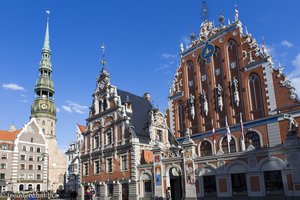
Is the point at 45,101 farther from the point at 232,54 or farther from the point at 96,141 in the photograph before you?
the point at 232,54

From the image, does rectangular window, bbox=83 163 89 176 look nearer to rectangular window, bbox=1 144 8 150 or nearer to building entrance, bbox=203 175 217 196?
building entrance, bbox=203 175 217 196

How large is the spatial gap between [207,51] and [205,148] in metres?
11.4

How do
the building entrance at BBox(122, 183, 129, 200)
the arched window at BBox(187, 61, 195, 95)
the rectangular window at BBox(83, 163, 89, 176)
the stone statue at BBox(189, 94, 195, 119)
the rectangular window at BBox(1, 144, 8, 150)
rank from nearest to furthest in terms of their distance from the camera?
the building entrance at BBox(122, 183, 129, 200) → the stone statue at BBox(189, 94, 195, 119) → the arched window at BBox(187, 61, 195, 95) → the rectangular window at BBox(83, 163, 89, 176) → the rectangular window at BBox(1, 144, 8, 150)

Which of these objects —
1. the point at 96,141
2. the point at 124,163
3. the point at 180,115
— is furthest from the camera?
the point at 96,141

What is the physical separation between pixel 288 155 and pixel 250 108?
751 cm

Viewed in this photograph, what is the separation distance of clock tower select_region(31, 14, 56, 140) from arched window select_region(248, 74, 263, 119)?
72102 millimetres

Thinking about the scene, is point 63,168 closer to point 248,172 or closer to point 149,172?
point 149,172

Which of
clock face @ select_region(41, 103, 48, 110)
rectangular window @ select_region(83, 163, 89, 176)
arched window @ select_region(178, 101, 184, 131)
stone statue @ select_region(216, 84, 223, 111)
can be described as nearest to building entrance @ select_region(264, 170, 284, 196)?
stone statue @ select_region(216, 84, 223, 111)

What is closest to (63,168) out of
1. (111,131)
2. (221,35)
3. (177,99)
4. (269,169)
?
(111,131)

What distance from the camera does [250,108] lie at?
29.8 m

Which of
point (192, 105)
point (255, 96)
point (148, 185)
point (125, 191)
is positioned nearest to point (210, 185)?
point (148, 185)

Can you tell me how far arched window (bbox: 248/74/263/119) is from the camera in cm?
2928

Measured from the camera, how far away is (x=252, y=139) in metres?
29.2

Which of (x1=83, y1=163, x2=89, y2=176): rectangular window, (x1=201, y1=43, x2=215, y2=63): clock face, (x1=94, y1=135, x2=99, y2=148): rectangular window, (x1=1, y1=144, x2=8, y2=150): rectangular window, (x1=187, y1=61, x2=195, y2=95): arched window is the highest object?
(x1=201, y1=43, x2=215, y2=63): clock face
